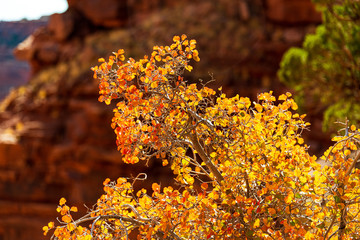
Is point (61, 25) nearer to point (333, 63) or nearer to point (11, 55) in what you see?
point (333, 63)

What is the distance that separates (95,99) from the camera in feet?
61.1

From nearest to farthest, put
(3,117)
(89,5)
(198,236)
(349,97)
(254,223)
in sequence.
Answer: (254,223) → (198,236) → (349,97) → (3,117) → (89,5)

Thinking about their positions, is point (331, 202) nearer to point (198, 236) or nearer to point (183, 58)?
point (198, 236)

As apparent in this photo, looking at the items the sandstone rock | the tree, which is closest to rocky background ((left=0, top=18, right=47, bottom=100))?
the sandstone rock

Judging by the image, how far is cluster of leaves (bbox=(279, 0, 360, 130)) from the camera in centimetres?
1009

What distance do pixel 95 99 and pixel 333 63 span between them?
38.4 feet

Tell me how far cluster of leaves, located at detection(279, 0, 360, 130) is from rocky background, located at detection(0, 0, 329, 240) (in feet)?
17.2

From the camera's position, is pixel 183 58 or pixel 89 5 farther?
→ pixel 89 5

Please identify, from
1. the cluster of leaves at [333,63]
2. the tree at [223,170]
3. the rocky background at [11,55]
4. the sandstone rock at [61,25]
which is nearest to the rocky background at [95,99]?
the sandstone rock at [61,25]

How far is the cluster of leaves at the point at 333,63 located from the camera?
10086 millimetres

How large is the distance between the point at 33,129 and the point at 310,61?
14494mm

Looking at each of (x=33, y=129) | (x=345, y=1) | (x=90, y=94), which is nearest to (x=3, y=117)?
(x=33, y=129)

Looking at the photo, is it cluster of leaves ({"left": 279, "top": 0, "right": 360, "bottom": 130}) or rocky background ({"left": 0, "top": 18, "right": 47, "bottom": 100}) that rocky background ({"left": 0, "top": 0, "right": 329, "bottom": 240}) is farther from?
rocky background ({"left": 0, "top": 18, "right": 47, "bottom": 100})

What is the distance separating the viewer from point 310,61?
454 inches
